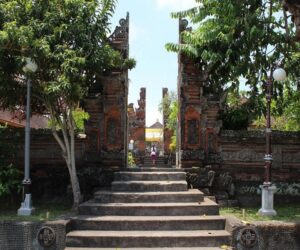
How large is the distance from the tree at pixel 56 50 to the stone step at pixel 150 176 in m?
1.25

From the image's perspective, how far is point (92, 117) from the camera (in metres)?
11.5

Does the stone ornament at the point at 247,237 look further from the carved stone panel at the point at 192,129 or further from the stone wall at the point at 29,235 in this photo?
the carved stone panel at the point at 192,129

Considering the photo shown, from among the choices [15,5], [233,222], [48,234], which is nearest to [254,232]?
[233,222]

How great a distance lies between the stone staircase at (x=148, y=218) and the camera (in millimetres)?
8102

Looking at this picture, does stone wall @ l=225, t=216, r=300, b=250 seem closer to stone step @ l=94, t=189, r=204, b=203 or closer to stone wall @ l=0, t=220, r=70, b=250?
stone step @ l=94, t=189, r=204, b=203

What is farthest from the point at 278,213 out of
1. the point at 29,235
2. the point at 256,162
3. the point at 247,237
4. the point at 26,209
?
the point at 26,209

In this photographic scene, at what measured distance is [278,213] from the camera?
31.3ft

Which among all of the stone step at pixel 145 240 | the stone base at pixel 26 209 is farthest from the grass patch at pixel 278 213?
the stone base at pixel 26 209

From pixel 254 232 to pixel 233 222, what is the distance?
0.47 meters

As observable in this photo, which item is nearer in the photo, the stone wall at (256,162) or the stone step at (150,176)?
the stone step at (150,176)

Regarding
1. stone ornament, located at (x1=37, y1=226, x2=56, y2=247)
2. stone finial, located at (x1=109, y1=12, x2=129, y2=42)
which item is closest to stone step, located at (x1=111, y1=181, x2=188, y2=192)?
stone ornament, located at (x1=37, y1=226, x2=56, y2=247)

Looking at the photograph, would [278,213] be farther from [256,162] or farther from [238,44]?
[238,44]

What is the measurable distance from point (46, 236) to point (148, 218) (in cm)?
199

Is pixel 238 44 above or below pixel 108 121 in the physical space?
above
